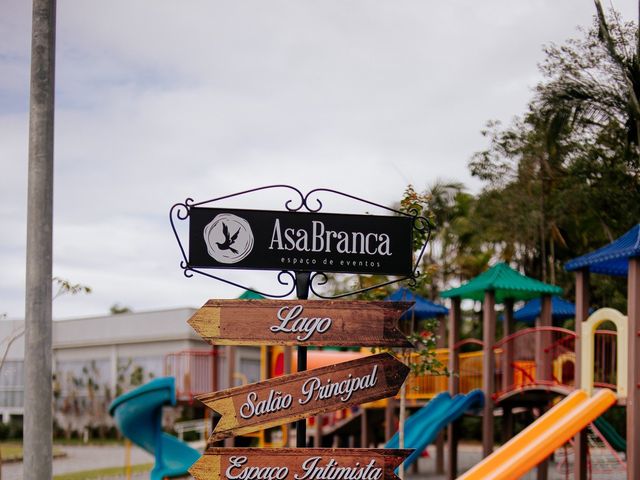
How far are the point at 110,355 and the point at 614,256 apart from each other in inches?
1446

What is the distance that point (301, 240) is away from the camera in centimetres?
855

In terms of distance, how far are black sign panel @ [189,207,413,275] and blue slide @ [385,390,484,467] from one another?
1102cm

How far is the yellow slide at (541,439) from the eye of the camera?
13.1m

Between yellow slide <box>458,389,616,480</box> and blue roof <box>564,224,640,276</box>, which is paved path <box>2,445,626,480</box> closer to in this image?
blue roof <box>564,224,640,276</box>

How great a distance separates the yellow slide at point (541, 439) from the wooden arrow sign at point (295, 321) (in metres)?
5.32

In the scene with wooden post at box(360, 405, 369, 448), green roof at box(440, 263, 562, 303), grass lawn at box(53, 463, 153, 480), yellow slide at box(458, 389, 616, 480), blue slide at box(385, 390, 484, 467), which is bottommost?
grass lawn at box(53, 463, 153, 480)

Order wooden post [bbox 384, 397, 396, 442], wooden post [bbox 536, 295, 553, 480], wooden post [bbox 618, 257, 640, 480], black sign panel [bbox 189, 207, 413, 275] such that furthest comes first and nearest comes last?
1. wooden post [bbox 384, 397, 396, 442]
2. wooden post [bbox 536, 295, 553, 480]
3. wooden post [bbox 618, 257, 640, 480]
4. black sign panel [bbox 189, 207, 413, 275]

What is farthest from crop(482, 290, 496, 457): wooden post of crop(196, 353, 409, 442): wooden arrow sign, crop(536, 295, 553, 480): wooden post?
crop(196, 353, 409, 442): wooden arrow sign

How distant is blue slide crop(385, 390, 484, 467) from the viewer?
1908cm

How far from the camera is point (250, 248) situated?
8.51 metres

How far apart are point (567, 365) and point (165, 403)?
8.85 metres

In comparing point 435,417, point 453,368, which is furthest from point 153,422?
point 453,368

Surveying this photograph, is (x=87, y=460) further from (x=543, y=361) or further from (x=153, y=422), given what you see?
(x=543, y=361)

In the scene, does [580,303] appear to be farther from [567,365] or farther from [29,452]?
[29,452]
